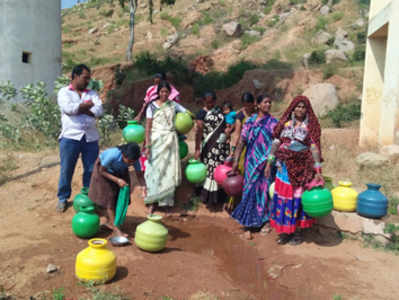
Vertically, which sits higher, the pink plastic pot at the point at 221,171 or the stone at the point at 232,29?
the stone at the point at 232,29

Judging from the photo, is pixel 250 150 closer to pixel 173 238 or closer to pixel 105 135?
pixel 173 238

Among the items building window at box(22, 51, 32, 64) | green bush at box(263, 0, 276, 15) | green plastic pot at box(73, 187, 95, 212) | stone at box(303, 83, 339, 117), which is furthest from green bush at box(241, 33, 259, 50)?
green plastic pot at box(73, 187, 95, 212)

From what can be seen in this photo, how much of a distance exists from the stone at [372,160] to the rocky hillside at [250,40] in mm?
6974

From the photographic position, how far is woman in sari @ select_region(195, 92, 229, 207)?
15.9 feet

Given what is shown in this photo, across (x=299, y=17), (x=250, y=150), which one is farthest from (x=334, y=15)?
(x=250, y=150)

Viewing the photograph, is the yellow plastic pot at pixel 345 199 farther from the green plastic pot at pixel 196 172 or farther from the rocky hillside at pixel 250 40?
the rocky hillside at pixel 250 40

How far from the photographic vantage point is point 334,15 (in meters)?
23.1

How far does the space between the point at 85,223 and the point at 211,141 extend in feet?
6.58

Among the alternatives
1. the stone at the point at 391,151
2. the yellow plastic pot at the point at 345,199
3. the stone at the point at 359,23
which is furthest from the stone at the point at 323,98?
the stone at the point at 359,23

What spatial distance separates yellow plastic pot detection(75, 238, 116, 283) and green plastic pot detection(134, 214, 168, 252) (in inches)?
23.1

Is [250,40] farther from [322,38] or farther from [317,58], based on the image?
[317,58]

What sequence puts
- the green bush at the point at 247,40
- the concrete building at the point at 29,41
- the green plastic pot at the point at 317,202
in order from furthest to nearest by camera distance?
the green bush at the point at 247,40 → the concrete building at the point at 29,41 → the green plastic pot at the point at 317,202

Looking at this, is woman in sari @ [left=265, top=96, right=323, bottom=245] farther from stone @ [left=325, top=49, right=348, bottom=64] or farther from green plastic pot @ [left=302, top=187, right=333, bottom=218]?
stone @ [left=325, top=49, right=348, bottom=64]

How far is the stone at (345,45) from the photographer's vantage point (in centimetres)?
1832
